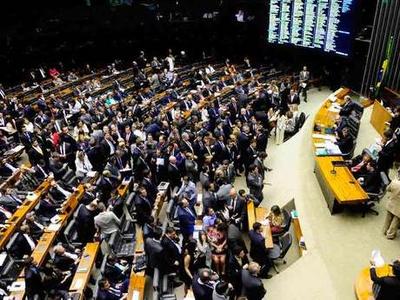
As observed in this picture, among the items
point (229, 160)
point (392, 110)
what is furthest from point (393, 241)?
point (392, 110)

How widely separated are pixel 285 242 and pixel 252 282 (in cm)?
190

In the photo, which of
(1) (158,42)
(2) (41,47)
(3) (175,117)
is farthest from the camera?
(1) (158,42)

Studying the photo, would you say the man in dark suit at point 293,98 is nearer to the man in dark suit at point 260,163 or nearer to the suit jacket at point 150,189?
the man in dark suit at point 260,163

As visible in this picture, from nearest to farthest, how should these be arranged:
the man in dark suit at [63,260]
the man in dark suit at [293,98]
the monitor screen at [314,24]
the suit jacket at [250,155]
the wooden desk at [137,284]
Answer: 1. the wooden desk at [137,284]
2. the man in dark suit at [63,260]
3. the suit jacket at [250,155]
4. the man in dark suit at [293,98]
5. the monitor screen at [314,24]

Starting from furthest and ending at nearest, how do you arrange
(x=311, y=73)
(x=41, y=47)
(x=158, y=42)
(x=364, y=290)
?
(x=158, y=42) → (x=41, y=47) → (x=311, y=73) → (x=364, y=290)

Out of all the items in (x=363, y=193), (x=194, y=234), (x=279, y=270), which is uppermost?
(x=363, y=193)

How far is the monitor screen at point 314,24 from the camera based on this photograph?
544 inches

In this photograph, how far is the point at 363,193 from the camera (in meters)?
7.29

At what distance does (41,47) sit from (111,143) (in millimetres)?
11147

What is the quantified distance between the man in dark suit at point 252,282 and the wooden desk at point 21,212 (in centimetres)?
476

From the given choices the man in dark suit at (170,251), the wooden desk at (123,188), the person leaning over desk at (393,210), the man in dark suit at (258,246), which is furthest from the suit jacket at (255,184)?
the wooden desk at (123,188)

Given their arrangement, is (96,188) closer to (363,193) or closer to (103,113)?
(103,113)

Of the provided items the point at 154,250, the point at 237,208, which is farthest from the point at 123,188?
the point at 154,250

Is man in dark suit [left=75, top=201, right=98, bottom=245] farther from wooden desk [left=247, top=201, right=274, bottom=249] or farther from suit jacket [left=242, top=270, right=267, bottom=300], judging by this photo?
suit jacket [left=242, top=270, right=267, bottom=300]
